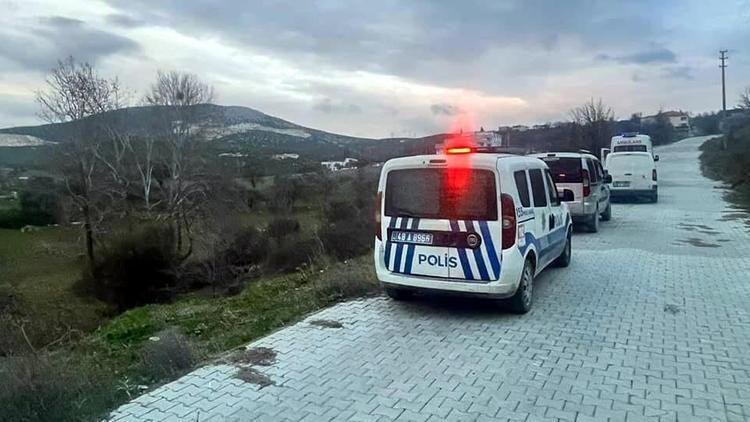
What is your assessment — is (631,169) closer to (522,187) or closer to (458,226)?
(522,187)

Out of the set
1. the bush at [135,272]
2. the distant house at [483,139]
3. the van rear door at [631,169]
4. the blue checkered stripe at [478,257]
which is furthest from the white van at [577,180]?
the bush at [135,272]

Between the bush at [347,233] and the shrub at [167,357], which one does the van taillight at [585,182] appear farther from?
the shrub at [167,357]

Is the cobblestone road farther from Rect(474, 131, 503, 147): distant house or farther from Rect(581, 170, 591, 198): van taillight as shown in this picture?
Rect(581, 170, 591, 198): van taillight

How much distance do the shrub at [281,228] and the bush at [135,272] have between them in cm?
461

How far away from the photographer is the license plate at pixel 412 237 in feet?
20.9

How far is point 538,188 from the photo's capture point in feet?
24.5

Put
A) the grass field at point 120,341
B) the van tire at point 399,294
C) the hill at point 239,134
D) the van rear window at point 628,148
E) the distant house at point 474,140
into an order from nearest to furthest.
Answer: the grass field at point 120,341 → the distant house at point 474,140 → the van tire at point 399,294 → the van rear window at point 628,148 → the hill at point 239,134

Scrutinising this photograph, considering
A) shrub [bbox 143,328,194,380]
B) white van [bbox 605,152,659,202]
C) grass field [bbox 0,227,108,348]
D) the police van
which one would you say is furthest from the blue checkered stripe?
white van [bbox 605,152,659,202]

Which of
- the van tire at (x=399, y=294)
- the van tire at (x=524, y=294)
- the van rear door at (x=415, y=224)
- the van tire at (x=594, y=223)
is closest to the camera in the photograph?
the van rear door at (x=415, y=224)

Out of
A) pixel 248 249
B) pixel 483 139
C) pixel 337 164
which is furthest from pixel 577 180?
pixel 337 164

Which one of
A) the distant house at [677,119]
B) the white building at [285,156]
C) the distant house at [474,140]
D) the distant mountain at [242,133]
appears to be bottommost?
the distant house at [474,140]

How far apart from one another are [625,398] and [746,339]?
7.81 ft

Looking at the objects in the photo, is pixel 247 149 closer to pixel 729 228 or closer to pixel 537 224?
pixel 729 228

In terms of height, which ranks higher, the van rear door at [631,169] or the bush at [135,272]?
the van rear door at [631,169]
